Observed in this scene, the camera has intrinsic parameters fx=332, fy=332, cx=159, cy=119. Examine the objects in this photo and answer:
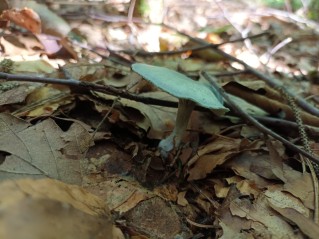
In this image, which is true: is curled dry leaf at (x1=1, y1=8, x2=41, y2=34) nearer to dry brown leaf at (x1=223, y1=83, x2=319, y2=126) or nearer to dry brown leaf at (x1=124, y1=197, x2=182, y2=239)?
dry brown leaf at (x1=223, y1=83, x2=319, y2=126)

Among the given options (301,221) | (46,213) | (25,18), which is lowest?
(301,221)

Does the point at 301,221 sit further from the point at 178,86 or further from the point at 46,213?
the point at 46,213

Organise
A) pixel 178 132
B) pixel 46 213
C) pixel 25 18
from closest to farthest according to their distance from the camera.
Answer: pixel 46 213, pixel 178 132, pixel 25 18

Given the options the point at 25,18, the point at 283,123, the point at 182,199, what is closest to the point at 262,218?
the point at 182,199

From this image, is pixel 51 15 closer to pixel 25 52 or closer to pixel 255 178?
pixel 25 52

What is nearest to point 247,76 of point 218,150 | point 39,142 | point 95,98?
point 218,150

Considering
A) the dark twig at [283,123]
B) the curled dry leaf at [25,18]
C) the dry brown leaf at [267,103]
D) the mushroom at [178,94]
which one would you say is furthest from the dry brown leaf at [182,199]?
the curled dry leaf at [25,18]

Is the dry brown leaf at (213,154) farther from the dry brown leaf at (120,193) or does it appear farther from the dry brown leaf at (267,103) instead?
the dry brown leaf at (267,103)
